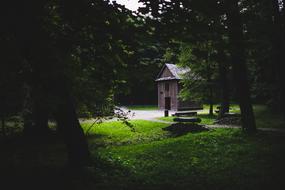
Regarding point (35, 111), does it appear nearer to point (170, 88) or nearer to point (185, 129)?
point (185, 129)

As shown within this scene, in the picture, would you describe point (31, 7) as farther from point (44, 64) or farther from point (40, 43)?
point (44, 64)

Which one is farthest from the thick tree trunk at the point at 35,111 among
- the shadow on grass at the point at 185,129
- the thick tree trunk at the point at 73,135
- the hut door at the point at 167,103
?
the hut door at the point at 167,103

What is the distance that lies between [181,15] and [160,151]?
7.77 metres

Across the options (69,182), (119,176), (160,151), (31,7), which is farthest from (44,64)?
(160,151)

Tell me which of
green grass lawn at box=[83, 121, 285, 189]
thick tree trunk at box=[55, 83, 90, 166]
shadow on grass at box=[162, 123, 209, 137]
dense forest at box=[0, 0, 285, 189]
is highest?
dense forest at box=[0, 0, 285, 189]

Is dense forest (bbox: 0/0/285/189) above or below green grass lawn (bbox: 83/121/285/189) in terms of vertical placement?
above

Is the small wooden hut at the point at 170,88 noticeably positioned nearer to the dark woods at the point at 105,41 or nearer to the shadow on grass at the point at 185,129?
the shadow on grass at the point at 185,129

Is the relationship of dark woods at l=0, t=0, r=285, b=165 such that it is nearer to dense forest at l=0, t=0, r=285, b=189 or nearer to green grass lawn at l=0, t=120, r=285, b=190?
dense forest at l=0, t=0, r=285, b=189

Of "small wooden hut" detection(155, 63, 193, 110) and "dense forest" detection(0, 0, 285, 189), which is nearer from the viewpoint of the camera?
"dense forest" detection(0, 0, 285, 189)

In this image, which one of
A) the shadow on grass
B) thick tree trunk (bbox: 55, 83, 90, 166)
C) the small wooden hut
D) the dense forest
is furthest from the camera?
the small wooden hut

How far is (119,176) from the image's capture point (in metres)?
7.54

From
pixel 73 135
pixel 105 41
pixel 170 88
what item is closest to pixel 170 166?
pixel 73 135

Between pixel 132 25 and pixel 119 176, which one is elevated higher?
pixel 132 25

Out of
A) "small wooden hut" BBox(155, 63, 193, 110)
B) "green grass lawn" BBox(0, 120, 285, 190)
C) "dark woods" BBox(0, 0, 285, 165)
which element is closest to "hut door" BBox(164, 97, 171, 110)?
"small wooden hut" BBox(155, 63, 193, 110)
